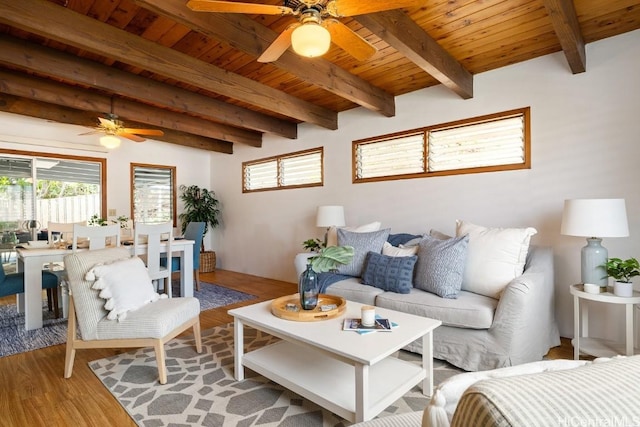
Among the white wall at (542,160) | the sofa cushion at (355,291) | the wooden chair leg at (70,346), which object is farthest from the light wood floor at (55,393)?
the sofa cushion at (355,291)

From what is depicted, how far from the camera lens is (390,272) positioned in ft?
9.13

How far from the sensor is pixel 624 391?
41cm

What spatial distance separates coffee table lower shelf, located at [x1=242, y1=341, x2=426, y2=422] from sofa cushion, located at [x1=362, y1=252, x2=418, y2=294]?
0.72 metres

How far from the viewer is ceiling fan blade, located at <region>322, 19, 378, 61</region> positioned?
76.8 inches

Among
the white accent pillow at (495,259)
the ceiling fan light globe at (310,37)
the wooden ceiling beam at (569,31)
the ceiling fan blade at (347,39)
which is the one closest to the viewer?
the ceiling fan light globe at (310,37)

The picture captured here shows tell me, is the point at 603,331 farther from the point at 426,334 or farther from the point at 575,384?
the point at 575,384

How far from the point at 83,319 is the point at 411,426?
7.11 feet

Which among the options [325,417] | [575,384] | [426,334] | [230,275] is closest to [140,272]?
[325,417]

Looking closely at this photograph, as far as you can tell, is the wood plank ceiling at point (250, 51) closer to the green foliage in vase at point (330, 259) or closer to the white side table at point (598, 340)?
the green foliage in vase at point (330, 259)

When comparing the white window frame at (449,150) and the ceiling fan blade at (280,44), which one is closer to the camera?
the ceiling fan blade at (280,44)

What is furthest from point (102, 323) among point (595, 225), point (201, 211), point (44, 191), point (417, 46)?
point (201, 211)

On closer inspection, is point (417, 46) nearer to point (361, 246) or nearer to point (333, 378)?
point (361, 246)

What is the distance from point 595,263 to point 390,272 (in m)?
1.44

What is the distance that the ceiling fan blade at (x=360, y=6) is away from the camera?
1679mm
